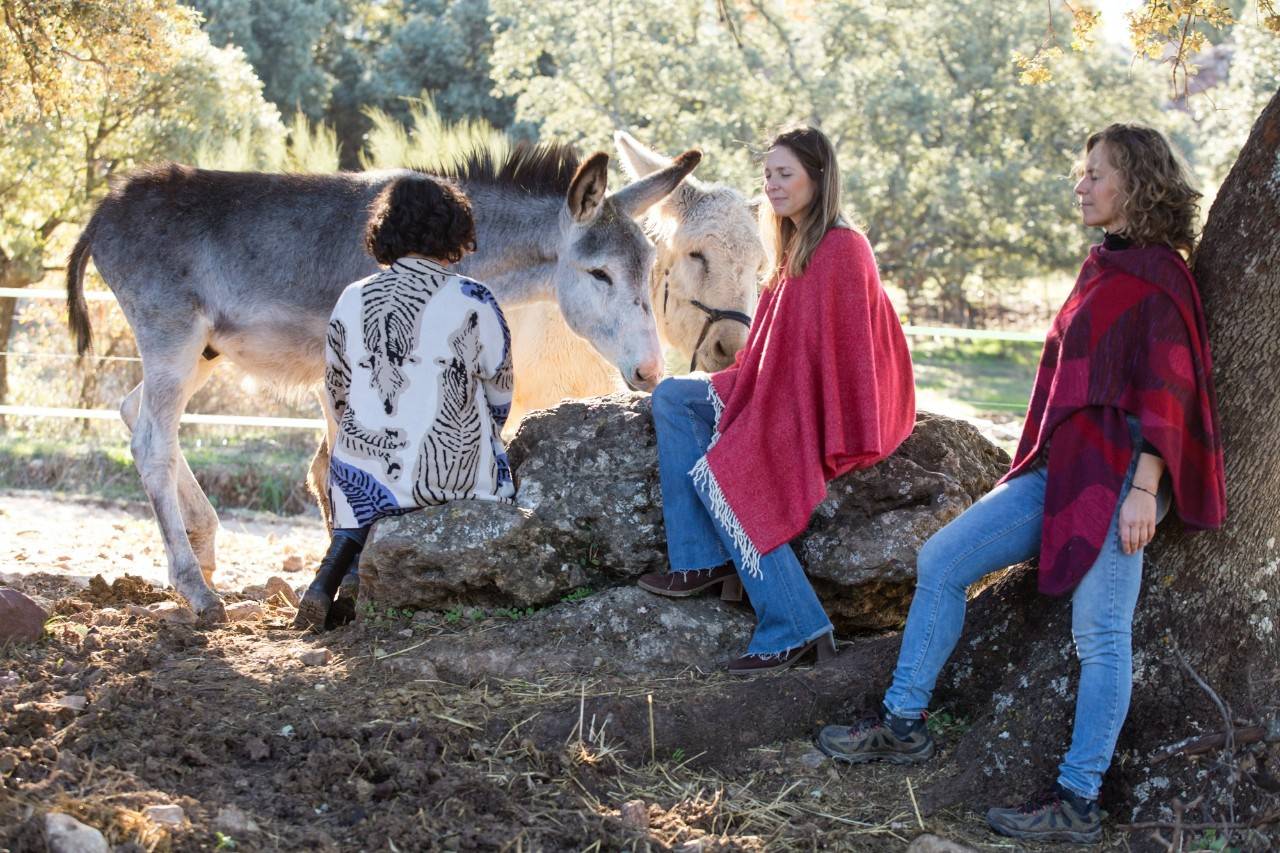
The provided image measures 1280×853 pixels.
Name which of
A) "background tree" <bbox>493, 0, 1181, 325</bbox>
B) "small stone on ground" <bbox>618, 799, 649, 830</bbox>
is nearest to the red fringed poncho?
"small stone on ground" <bbox>618, 799, 649, 830</bbox>

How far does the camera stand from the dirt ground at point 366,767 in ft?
10.3

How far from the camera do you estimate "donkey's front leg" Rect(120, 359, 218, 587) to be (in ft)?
19.2

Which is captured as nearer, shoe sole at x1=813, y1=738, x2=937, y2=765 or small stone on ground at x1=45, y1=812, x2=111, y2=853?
small stone on ground at x1=45, y1=812, x2=111, y2=853

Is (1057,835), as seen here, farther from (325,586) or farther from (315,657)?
(325,586)

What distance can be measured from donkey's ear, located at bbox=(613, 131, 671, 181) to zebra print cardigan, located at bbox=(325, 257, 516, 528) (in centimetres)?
254

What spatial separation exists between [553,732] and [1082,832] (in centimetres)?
146

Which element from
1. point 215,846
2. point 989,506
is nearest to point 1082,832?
point 989,506

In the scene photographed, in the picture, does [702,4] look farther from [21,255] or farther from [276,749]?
[276,749]

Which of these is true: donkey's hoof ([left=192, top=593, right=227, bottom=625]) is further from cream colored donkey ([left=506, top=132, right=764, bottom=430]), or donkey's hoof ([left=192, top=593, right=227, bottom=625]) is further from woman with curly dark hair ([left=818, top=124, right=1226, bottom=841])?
woman with curly dark hair ([left=818, top=124, right=1226, bottom=841])

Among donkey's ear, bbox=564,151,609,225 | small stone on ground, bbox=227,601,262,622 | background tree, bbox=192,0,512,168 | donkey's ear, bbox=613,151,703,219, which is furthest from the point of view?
background tree, bbox=192,0,512,168

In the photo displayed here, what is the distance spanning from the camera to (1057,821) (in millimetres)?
3318

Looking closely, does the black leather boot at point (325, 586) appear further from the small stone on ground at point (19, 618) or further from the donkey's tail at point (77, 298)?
the donkey's tail at point (77, 298)

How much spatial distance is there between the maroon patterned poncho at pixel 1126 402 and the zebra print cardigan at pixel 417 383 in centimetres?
204

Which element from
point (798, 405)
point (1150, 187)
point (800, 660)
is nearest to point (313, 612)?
point (800, 660)
